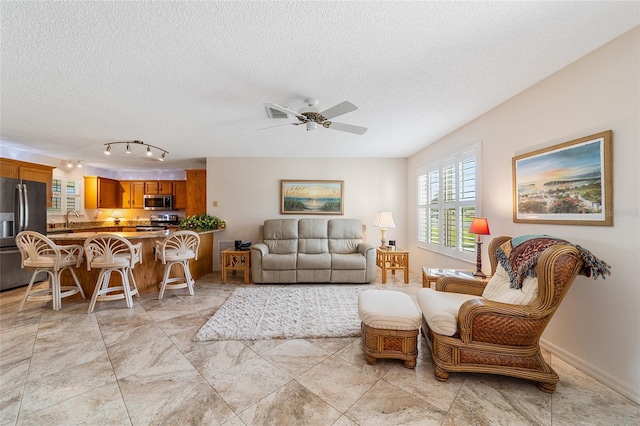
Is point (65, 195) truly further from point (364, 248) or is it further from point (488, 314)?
point (488, 314)

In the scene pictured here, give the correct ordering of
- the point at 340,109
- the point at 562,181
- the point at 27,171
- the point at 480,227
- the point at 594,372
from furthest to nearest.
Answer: the point at 27,171, the point at 480,227, the point at 340,109, the point at 562,181, the point at 594,372

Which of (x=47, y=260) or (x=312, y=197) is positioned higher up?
(x=312, y=197)

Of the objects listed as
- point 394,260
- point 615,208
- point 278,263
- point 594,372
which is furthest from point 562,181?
point 278,263

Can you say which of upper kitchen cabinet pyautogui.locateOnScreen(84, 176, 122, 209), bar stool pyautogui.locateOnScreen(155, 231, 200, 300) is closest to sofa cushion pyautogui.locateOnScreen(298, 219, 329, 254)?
bar stool pyautogui.locateOnScreen(155, 231, 200, 300)

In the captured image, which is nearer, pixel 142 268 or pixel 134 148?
pixel 142 268

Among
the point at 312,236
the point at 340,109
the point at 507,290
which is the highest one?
the point at 340,109

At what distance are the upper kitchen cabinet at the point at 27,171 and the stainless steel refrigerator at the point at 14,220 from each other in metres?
0.32

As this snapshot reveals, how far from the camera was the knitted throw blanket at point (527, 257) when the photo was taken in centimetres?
148

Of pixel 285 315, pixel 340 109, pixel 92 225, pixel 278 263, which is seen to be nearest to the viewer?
pixel 340 109

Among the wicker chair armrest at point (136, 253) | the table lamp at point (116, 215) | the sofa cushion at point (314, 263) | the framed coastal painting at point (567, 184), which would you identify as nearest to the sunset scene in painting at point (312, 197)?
the sofa cushion at point (314, 263)

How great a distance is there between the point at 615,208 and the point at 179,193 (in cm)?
762

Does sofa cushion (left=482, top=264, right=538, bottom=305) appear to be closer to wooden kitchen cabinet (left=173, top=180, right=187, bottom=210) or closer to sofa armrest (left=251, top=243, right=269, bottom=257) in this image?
sofa armrest (left=251, top=243, right=269, bottom=257)

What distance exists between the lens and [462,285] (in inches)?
85.1

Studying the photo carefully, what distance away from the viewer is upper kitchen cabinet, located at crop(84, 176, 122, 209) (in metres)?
5.73
